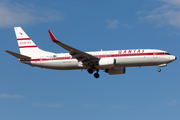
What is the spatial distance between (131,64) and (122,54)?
6.83 feet

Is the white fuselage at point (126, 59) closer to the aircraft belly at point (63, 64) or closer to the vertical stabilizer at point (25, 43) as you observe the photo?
the aircraft belly at point (63, 64)

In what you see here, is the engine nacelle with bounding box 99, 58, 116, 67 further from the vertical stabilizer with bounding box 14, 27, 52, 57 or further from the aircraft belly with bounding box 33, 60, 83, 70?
the vertical stabilizer with bounding box 14, 27, 52, 57

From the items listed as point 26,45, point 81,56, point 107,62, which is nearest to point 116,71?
point 107,62

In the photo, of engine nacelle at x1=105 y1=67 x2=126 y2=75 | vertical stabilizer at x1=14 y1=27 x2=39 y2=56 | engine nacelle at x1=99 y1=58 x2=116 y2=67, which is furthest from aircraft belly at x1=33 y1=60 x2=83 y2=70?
engine nacelle at x1=105 y1=67 x2=126 y2=75

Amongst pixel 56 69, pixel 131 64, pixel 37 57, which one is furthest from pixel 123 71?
pixel 37 57

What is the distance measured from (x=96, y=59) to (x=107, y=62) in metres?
2.01

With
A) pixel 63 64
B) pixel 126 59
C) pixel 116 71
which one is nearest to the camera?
pixel 126 59

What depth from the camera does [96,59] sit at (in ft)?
154

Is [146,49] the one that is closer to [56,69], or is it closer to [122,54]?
[122,54]

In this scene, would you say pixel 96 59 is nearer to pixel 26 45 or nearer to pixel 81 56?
pixel 81 56

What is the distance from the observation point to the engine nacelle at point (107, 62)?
150 ft

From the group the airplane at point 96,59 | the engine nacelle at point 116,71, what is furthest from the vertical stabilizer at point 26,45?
the engine nacelle at point 116,71

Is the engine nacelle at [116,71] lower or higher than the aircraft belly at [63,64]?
lower

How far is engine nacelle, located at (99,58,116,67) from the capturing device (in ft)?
150
